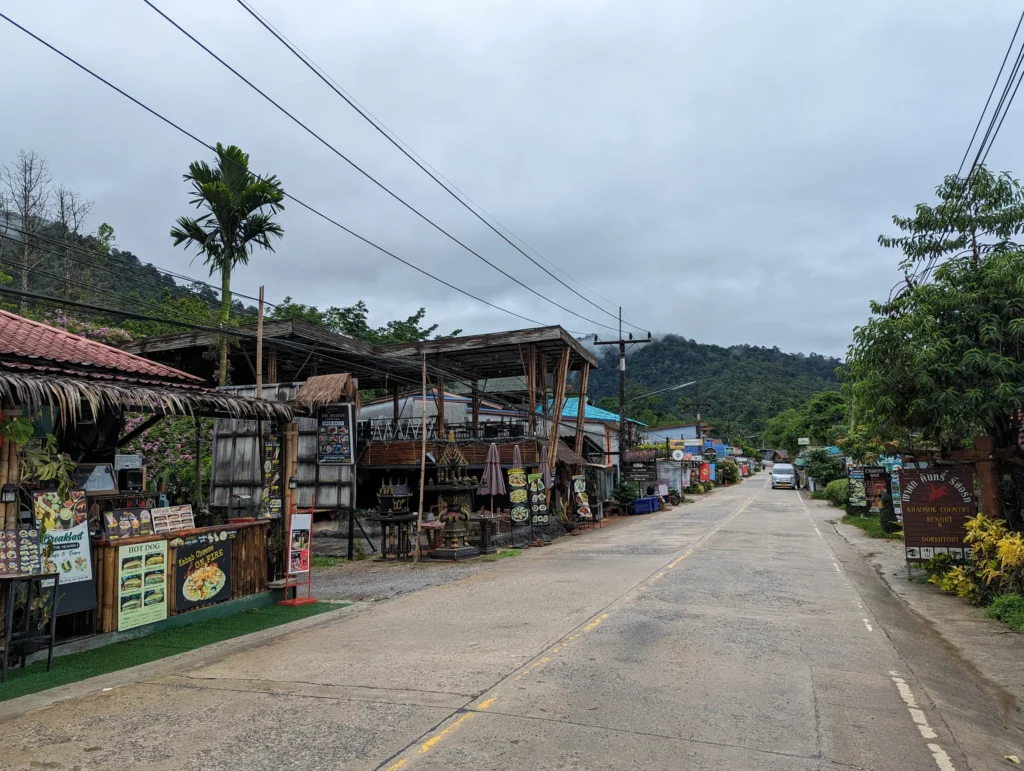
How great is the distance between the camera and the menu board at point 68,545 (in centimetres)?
745

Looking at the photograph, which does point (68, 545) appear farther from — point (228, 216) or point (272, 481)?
point (228, 216)

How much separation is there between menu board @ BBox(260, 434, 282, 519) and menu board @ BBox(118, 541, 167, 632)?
2457mm

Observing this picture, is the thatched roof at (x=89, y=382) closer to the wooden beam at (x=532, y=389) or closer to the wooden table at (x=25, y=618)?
the wooden table at (x=25, y=618)

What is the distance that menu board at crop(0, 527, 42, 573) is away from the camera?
6719 millimetres

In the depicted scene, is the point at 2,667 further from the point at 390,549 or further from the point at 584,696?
the point at 390,549

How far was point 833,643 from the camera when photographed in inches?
321

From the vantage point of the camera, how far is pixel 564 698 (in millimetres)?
5832

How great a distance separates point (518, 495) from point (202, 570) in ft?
40.6

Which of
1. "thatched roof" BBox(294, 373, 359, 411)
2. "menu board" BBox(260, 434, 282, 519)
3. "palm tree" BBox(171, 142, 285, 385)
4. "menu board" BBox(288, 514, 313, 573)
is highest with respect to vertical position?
"palm tree" BBox(171, 142, 285, 385)

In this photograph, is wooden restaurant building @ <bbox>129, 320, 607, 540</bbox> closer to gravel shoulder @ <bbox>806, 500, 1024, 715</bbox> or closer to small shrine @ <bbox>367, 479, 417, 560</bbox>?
small shrine @ <bbox>367, 479, 417, 560</bbox>

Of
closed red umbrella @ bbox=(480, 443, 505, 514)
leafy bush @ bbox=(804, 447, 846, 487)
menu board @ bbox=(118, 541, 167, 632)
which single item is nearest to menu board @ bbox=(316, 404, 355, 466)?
menu board @ bbox=(118, 541, 167, 632)

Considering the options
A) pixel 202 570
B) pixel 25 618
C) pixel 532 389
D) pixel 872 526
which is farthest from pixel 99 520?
pixel 872 526

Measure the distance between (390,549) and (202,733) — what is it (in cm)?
1208

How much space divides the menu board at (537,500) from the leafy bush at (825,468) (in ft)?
104
